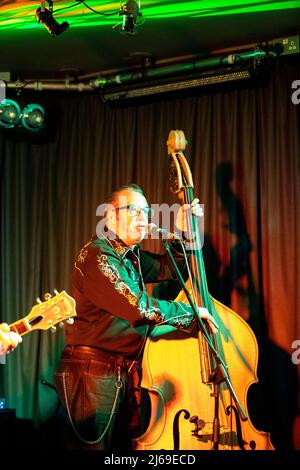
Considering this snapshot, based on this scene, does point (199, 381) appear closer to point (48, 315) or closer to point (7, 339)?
point (48, 315)

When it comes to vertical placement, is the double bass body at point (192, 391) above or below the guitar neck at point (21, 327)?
below

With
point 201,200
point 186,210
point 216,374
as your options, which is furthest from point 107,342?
point 201,200

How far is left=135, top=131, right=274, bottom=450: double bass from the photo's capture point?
2727 mm

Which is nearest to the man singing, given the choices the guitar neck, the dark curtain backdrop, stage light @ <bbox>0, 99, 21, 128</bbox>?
the guitar neck

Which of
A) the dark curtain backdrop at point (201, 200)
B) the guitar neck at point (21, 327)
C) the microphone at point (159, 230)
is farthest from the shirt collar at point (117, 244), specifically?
the dark curtain backdrop at point (201, 200)

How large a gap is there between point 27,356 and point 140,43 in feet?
8.08

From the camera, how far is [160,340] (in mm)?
2953

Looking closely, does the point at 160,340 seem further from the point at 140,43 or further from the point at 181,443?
the point at 140,43

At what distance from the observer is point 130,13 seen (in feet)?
10.5

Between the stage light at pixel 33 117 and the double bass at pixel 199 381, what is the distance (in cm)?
173

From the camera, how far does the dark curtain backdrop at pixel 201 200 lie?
3740mm

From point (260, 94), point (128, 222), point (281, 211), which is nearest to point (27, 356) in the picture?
point (128, 222)

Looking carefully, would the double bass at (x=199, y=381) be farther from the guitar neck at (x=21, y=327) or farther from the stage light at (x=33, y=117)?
the stage light at (x=33, y=117)

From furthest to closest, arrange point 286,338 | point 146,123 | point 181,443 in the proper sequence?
point 146,123 → point 286,338 → point 181,443
